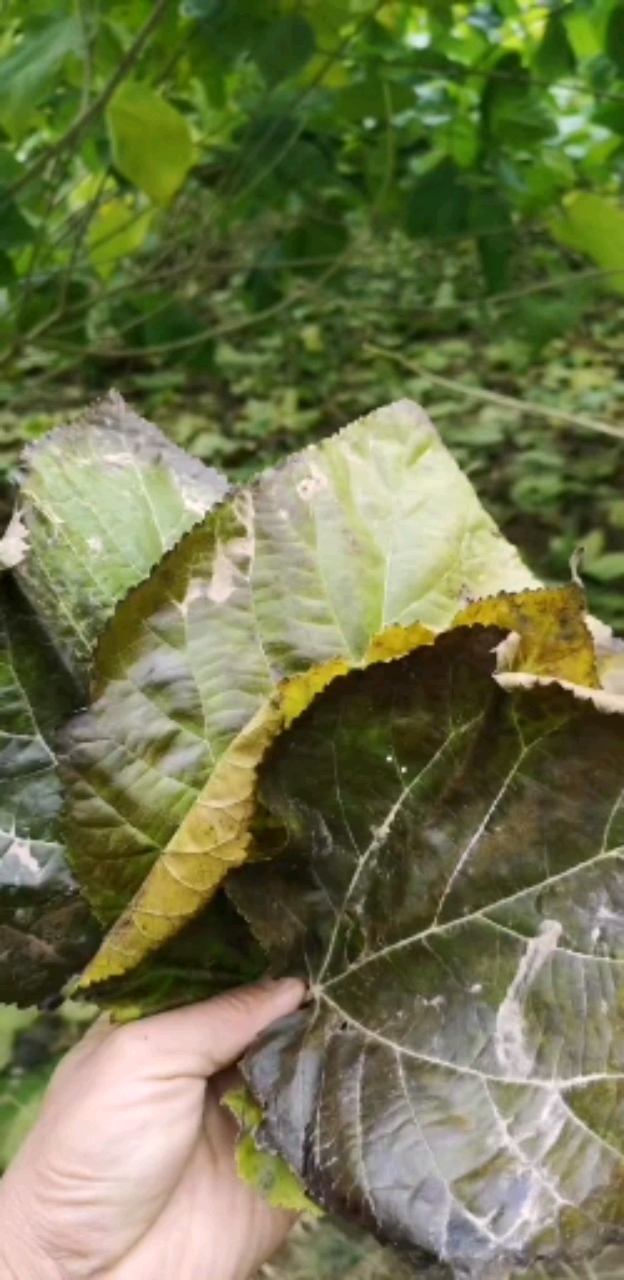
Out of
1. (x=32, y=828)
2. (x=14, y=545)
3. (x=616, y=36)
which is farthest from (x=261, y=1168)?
(x=616, y=36)

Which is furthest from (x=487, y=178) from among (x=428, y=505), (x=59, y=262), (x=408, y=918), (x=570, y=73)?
(x=408, y=918)

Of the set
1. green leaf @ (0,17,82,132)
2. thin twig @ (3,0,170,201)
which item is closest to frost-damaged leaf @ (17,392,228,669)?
green leaf @ (0,17,82,132)

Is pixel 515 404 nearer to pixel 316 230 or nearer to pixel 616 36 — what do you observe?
pixel 616 36

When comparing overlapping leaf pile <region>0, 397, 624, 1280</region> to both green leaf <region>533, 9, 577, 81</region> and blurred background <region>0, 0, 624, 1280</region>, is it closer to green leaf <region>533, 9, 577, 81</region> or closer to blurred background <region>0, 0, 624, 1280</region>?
blurred background <region>0, 0, 624, 1280</region>

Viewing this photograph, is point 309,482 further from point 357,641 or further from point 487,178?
point 487,178

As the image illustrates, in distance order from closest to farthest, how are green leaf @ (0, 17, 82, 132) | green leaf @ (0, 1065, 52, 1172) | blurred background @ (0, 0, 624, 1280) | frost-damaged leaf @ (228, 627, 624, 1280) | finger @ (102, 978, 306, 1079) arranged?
frost-damaged leaf @ (228, 627, 624, 1280), finger @ (102, 978, 306, 1079), green leaf @ (0, 17, 82, 132), green leaf @ (0, 1065, 52, 1172), blurred background @ (0, 0, 624, 1280)

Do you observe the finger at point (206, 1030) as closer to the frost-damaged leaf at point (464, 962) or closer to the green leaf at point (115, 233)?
the frost-damaged leaf at point (464, 962)
